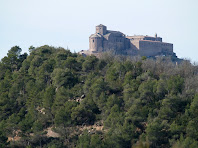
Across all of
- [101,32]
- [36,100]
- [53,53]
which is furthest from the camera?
[101,32]

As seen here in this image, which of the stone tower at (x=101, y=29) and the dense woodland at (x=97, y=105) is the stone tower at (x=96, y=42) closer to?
the stone tower at (x=101, y=29)

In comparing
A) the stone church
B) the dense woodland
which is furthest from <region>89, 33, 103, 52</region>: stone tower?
the dense woodland

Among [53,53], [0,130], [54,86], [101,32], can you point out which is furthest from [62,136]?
[101,32]

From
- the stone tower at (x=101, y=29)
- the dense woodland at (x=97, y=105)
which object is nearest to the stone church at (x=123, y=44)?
the stone tower at (x=101, y=29)

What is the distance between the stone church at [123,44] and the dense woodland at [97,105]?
27963 mm

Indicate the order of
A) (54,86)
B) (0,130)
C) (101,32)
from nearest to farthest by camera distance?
(0,130), (54,86), (101,32)

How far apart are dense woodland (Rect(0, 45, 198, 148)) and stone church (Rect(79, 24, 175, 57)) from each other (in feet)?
91.7

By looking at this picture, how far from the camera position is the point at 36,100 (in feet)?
116

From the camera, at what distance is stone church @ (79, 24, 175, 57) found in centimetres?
7112

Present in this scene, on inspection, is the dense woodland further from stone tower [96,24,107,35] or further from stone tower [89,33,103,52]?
stone tower [96,24,107,35]

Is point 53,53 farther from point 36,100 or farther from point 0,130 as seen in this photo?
point 0,130

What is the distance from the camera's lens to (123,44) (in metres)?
76.6

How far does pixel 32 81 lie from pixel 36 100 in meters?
4.16

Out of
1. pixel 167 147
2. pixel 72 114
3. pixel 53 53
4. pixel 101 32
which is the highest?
pixel 101 32
